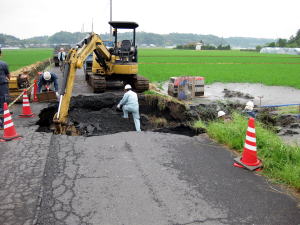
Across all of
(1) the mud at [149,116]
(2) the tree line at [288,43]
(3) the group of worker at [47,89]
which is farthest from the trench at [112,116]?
(2) the tree line at [288,43]

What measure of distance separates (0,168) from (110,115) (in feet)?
18.2

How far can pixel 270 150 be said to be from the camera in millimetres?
5445

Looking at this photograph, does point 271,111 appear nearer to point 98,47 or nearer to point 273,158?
point 273,158

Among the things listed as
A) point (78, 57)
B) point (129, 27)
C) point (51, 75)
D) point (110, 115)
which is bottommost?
point (110, 115)

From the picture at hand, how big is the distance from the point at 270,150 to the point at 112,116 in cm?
605

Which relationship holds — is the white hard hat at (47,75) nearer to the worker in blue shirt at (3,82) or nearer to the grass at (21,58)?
the grass at (21,58)

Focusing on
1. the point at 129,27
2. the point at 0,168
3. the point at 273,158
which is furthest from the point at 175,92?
the point at 0,168

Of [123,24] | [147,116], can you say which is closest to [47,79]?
[147,116]

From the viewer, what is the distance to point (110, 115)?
10.2 m

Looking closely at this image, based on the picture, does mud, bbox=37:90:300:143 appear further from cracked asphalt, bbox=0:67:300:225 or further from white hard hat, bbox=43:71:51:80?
cracked asphalt, bbox=0:67:300:225

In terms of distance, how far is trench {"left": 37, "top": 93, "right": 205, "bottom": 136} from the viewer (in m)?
8.65

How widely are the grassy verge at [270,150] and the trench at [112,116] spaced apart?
99cm

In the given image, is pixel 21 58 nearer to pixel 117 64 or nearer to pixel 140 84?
pixel 117 64

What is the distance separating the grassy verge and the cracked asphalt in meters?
0.29
